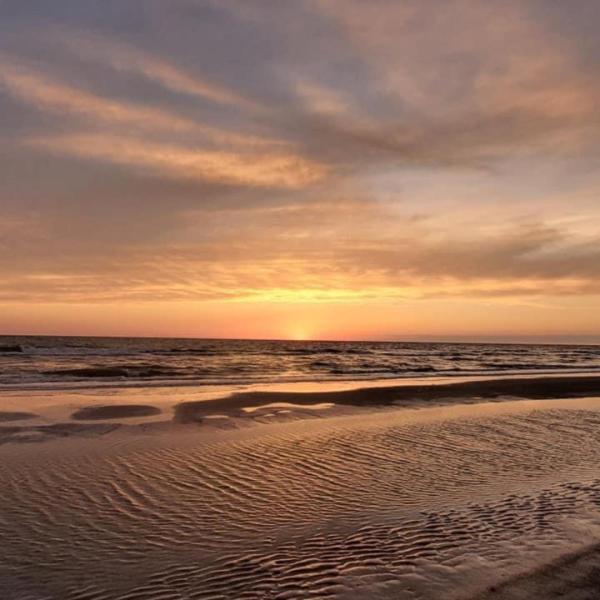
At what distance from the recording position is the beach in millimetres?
5895

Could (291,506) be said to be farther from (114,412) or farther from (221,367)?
(221,367)

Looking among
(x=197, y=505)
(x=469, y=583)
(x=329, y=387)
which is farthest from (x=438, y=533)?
(x=329, y=387)

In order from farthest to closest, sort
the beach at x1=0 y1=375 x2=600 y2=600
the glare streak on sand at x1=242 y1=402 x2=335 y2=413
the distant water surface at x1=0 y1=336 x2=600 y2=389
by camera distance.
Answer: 1. the distant water surface at x1=0 y1=336 x2=600 y2=389
2. the glare streak on sand at x1=242 y1=402 x2=335 y2=413
3. the beach at x1=0 y1=375 x2=600 y2=600

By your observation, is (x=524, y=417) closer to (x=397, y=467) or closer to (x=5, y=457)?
(x=397, y=467)

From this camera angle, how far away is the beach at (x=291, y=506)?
19.3 ft

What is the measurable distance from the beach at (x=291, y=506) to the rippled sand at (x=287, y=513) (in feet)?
0.11

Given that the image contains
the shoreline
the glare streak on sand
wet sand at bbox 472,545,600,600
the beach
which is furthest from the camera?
the shoreline

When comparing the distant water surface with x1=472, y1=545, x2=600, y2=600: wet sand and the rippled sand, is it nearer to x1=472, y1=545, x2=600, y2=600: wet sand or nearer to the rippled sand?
the rippled sand

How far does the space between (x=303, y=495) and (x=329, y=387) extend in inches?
776

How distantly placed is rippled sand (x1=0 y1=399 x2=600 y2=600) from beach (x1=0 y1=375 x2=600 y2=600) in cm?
3

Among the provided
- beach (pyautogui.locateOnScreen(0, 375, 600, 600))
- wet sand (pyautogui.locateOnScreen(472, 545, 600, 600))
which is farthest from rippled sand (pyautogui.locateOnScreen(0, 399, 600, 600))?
wet sand (pyautogui.locateOnScreen(472, 545, 600, 600))

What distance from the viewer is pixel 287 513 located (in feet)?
26.7

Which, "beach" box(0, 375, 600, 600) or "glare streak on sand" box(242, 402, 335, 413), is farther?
"glare streak on sand" box(242, 402, 335, 413)

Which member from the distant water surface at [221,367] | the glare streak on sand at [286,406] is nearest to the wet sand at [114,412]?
the glare streak on sand at [286,406]
